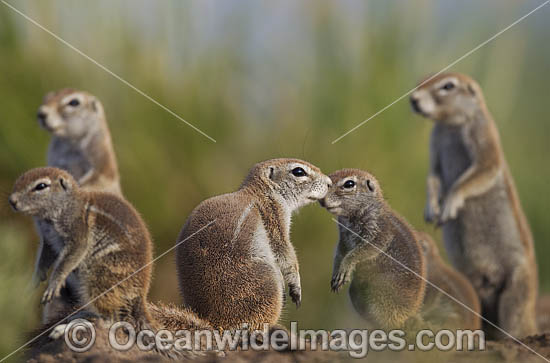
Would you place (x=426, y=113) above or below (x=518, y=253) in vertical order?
above

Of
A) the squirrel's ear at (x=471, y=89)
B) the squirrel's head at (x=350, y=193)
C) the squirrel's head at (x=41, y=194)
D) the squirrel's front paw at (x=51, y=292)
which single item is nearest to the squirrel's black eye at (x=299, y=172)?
the squirrel's head at (x=350, y=193)

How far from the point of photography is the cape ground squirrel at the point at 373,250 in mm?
3020

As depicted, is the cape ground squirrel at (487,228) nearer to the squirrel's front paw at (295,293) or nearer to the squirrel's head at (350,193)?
the squirrel's head at (350,193)

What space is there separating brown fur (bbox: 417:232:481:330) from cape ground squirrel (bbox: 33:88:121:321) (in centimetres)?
185

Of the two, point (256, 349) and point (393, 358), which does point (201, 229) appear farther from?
point (393, 358)

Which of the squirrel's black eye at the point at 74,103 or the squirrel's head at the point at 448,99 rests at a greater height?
the squirrel's black eye at the point at 74,103

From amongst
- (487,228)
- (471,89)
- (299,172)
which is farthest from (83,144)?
(487,228)

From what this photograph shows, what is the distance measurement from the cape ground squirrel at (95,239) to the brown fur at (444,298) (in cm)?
137

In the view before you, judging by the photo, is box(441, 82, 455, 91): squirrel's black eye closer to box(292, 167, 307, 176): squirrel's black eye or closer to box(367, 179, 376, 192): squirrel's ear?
box(367, 179, 376, 192): squirrel's ear

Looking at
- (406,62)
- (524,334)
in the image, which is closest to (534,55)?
(406,62)

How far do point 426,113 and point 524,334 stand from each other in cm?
164

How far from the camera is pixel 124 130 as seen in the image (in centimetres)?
525

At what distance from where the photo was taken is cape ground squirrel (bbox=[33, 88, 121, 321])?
4430 millimetres

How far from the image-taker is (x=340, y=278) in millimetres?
2848
